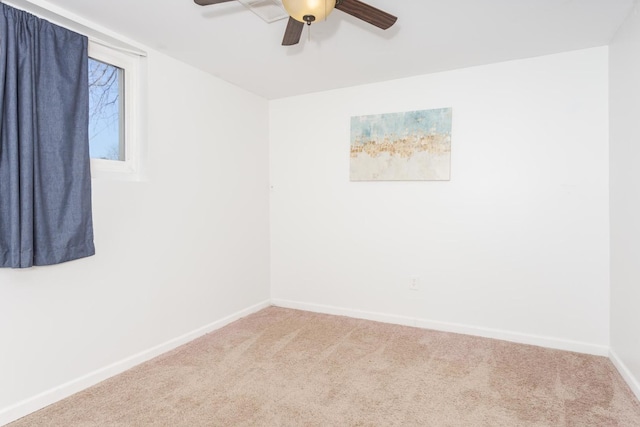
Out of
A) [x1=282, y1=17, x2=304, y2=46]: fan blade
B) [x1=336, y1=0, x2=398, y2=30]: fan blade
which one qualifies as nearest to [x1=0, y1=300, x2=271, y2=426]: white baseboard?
[x1=282, y1=17, x2=304, y2=46]: fan blade

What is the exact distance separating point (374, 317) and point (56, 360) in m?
2.45

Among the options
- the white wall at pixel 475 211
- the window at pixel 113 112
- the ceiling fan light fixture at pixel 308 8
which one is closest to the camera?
the ceiling fan light fixture at pixel 308 8

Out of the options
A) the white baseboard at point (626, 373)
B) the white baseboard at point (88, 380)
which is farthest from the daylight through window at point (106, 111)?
the white baseboard at point (626, 373)

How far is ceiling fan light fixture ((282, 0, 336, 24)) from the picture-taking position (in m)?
1.61

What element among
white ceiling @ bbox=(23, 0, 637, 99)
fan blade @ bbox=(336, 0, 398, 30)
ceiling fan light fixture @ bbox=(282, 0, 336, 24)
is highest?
white ceiling @ bbox=(23, 0, 637, 99)

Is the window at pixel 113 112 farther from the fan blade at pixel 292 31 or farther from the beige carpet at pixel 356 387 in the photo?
the beige carpet at pixel 356 387

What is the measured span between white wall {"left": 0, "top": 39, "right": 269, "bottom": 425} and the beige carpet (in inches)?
8.6

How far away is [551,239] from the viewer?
9.10ft

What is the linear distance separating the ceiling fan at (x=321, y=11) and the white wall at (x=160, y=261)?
1272 mm

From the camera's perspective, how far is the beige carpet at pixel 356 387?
6.28ft

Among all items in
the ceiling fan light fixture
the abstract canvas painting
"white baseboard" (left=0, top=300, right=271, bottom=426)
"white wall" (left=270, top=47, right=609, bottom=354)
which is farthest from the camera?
the abstract canvas painting

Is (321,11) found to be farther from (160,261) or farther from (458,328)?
(458,328)

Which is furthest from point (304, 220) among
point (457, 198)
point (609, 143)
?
point (609, 143)

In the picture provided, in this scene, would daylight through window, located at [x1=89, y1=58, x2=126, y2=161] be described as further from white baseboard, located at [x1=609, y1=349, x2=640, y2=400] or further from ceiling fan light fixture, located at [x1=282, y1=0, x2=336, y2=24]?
white baseboard, located at [x1=609, y1=349, x2=640, y2=400]
